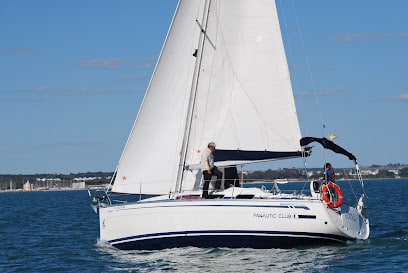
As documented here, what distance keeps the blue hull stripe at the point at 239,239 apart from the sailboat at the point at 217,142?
Result: 3 centimetres

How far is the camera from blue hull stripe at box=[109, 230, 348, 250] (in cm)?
2353

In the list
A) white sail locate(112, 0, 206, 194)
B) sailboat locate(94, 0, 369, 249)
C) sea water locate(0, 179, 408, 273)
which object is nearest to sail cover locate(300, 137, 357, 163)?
sailboat locate(94, 0, 369, 249)

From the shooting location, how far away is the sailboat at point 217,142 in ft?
77.6

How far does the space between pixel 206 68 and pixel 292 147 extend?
3.45 m

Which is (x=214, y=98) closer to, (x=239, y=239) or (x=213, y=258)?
(x=239, y=239)

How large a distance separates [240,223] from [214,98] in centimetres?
460

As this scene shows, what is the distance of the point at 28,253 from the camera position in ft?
90.3

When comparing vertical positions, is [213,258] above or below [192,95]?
below

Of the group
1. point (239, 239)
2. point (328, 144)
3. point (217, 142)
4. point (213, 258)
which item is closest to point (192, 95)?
point (217, 142)

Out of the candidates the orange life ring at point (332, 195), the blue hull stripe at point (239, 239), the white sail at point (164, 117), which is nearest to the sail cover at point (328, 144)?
the orange life ring at point (332, 195)

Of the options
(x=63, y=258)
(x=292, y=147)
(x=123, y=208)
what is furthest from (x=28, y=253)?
(x=292, y=147)

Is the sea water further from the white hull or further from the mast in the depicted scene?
the mast

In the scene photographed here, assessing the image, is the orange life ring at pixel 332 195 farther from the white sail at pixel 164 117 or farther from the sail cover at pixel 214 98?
the white sail at pixel 164 117

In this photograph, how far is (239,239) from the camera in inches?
933
